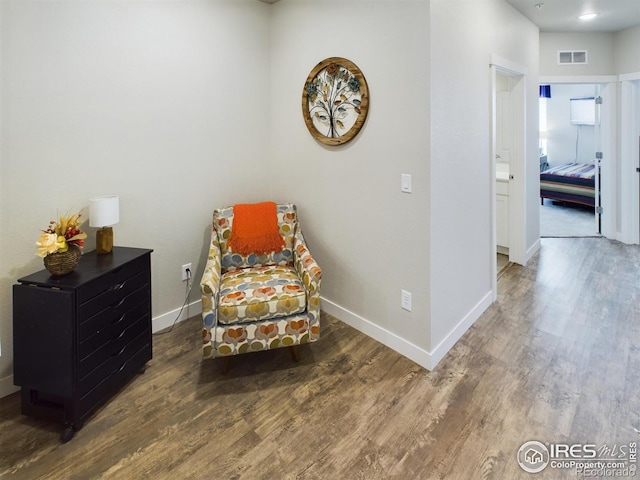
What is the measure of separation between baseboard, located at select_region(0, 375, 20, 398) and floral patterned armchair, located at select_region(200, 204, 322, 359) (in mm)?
1093

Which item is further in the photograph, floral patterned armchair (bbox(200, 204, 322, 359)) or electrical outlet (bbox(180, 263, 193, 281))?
electrical outlet (bbox(180, 263, 193, 281))

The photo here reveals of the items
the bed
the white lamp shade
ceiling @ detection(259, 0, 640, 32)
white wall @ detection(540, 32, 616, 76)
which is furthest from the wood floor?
the bed

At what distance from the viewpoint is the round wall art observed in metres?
2.52

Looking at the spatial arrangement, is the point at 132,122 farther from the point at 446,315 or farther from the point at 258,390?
the point at 446,315

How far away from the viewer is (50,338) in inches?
70.1

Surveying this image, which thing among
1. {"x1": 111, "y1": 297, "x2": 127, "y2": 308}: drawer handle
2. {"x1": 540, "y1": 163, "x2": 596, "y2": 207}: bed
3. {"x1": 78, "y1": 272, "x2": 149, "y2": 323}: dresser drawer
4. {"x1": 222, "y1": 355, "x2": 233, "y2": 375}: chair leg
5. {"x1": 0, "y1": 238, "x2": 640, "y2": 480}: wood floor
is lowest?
{"x1": 0, "y1": 238, "x2": 640, "y2": 480}: wood floor

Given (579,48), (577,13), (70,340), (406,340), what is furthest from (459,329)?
(579,48)

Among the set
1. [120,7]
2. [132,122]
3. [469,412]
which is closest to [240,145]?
[132,122]

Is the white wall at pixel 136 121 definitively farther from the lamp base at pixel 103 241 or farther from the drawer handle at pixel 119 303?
the drawer handle at pixel 119 303

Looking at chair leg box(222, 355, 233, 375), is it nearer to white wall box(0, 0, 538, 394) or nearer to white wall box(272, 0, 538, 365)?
white wall box(0, 0, 538, 394)

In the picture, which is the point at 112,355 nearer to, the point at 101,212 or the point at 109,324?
the point at 109,324

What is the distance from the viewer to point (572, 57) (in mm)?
4562

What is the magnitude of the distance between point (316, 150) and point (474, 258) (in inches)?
59.3

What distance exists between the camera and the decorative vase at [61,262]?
1.85m
